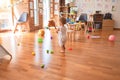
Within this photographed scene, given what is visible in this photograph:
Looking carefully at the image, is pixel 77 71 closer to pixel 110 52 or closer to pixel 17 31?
pixel 110 52

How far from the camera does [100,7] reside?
8203 mm

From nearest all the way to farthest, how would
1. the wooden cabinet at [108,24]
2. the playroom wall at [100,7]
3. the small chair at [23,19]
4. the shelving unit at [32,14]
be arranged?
1. the small chair at [23,19]
2. the shelving unit at [32,14]
3. the wooden cabinet at [108,24]
4. the playroom wall at [100,7]

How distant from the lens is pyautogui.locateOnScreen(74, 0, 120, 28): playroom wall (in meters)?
7.87

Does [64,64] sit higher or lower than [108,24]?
lower

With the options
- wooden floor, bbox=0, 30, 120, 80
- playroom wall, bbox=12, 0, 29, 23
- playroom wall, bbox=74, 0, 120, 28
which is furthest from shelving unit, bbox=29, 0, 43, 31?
wooden floor, bbox=0, 30, 120, 80

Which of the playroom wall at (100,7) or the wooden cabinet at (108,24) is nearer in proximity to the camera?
the wooden cabinet at (108,24)

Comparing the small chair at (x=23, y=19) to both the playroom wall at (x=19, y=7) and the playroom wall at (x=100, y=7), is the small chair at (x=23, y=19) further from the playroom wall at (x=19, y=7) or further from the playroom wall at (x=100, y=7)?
the playroom wall at (x=100, y=7)

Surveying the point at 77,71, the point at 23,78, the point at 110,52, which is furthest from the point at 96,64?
the point at 23,78

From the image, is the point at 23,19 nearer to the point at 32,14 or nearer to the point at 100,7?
the point at 32,14

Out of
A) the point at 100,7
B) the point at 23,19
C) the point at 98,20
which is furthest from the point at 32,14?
the point at 100,7

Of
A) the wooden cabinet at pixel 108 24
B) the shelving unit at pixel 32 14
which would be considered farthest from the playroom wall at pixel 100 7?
the shelving unit at pixel 32 14

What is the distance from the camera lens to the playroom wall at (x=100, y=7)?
7.87 metres

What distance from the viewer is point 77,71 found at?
2947mm

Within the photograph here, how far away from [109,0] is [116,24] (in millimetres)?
1176
